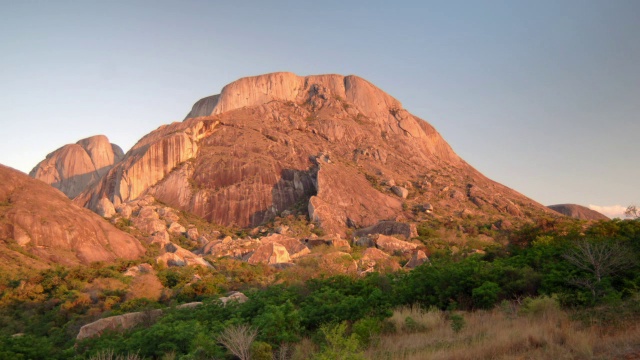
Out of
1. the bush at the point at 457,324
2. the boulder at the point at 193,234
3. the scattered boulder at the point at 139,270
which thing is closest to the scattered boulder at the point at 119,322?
the scattered boulder at the point at 139,270

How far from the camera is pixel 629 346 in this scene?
7055mm

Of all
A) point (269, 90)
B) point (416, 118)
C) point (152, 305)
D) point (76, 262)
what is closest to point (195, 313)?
point (152, 305)

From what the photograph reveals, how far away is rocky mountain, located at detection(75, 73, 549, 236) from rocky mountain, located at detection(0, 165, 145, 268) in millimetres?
19898

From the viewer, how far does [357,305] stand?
486 inches

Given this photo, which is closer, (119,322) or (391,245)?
(119,322)

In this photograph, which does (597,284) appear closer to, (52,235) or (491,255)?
(491,255)

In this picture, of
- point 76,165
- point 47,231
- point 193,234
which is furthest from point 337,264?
point 76,165

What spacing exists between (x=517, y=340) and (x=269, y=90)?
287ft

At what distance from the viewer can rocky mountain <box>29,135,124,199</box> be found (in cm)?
9519

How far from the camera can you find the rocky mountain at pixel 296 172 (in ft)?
204

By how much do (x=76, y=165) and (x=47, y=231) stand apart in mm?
75261

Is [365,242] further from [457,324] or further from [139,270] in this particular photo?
[457,324]

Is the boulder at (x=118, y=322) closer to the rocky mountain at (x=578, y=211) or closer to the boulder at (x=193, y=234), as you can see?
the boulder at (x=193, y=234)

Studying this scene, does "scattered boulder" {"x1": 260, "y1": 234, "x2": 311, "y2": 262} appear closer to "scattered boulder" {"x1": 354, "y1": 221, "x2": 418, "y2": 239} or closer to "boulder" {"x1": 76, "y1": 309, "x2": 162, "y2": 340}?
"scattered boulder" {"x1": 354, "y1": 221, "x2": 418, "y2": 239}
